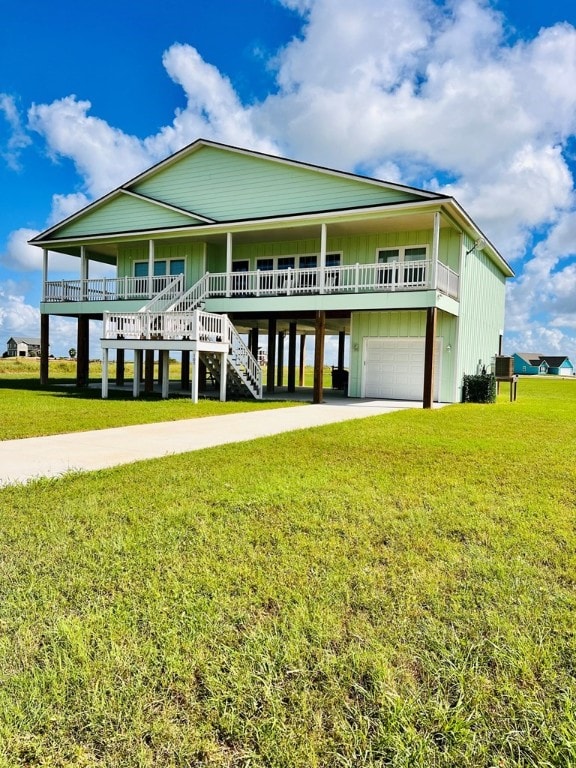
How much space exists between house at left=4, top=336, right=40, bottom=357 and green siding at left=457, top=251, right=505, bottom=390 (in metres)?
89.9

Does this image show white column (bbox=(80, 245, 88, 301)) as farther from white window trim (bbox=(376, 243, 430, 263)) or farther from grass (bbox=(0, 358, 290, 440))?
white window trim (bbox=(376, 243, 430, 263))

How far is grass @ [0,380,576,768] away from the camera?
1878mm

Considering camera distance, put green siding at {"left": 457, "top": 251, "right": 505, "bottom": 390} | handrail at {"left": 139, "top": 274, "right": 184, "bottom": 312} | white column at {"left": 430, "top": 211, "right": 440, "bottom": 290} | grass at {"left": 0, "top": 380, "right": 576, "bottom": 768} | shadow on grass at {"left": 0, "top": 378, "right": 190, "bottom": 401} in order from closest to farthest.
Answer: grass at {"left": 0, "top": 380, "right": 576, "bottom": 768}
white column at {"left": 430, "top": 211, "right": 440, "bottom": 290}
shadow on grass at {"left": 0, "top": 378, "right": 190, "bottom": 401}
green siding at {"left": 457, "top": 251, "right": 505, "bottom": 390}
handrail at {"left": 139, "top": 274, "right": 184, "bottom": 312}

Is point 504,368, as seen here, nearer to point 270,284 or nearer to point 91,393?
point 270,284

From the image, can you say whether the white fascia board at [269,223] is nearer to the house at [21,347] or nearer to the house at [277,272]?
the house at [277,272]

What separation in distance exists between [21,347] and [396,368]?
94.1 m

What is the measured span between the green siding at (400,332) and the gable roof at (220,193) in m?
4.07

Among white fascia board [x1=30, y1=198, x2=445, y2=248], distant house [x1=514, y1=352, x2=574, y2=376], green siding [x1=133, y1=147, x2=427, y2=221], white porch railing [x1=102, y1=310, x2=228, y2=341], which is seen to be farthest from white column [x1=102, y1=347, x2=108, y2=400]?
distant house [x1=514, y1=352, x2=574, y2=376]

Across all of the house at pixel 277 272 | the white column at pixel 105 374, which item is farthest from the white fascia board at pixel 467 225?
the white column at pixel 105 374

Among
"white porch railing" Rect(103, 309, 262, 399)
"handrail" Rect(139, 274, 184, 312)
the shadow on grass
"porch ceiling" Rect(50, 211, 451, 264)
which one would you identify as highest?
"porch ceiling" Rect(50, 211, 451, 264)

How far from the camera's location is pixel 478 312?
1958 centimetres

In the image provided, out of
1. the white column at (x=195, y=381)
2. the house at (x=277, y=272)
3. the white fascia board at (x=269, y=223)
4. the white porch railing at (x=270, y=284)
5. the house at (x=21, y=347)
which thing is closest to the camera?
the white column at (x=195, y=381)

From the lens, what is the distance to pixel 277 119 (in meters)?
22.2

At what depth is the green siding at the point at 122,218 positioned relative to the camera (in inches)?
777
